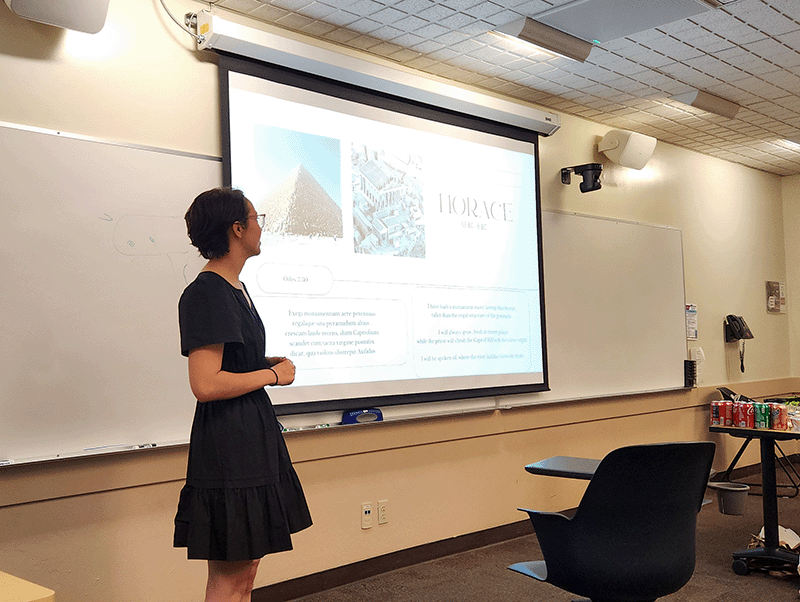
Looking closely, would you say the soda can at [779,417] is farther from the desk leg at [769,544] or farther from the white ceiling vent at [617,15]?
the white ceiling vent at [617,15]

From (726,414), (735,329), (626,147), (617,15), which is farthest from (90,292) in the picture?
(735,329)

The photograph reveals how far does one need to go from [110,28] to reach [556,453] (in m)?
3.34

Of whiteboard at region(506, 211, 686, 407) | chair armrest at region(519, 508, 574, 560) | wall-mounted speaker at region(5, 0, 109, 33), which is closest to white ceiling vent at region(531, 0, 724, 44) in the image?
whiteboard at region(506, 211, 686, 407)

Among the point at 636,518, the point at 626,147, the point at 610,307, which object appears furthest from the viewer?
the point at 610,307

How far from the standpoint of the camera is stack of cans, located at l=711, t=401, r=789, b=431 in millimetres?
3576

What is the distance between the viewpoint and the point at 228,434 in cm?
180

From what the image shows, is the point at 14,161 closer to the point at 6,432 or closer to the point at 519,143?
the point at 6,432

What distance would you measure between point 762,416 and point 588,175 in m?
1.76

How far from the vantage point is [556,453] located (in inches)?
176

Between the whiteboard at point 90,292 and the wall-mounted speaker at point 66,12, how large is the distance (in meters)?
0.38

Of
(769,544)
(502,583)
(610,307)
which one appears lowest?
(502,583)

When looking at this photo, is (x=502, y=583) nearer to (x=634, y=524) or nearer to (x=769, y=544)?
(x=769, y=544)

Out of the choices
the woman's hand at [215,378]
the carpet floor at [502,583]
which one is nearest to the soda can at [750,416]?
the carpet floor at [502,583]

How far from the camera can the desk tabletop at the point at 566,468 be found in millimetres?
2170
